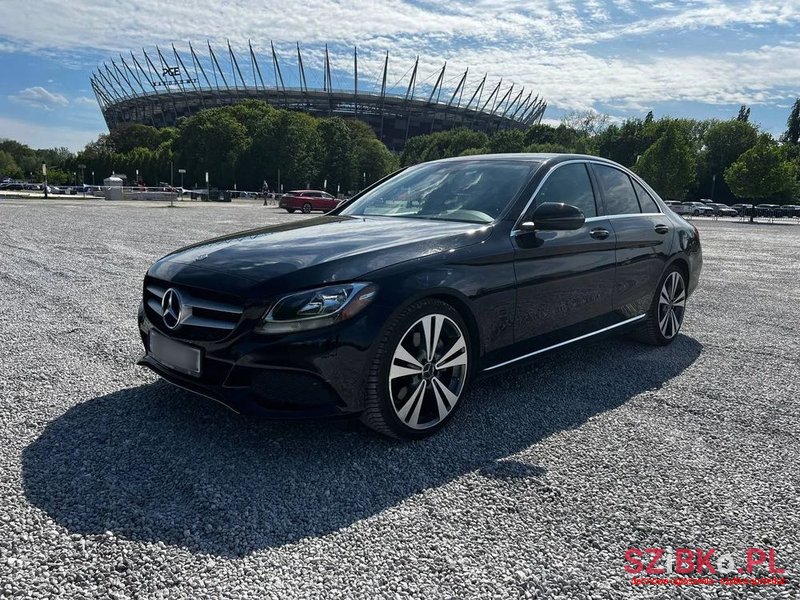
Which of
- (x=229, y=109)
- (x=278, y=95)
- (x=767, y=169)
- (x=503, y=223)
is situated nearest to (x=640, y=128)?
(x=767, y=169)

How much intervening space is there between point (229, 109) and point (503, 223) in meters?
89.8

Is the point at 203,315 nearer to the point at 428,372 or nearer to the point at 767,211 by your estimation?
the point at 428,372

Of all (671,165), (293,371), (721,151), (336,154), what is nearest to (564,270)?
A: (293,371)

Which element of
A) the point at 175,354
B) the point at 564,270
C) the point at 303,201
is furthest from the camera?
the point at 303,201

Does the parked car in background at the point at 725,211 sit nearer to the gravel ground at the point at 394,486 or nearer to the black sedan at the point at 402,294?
the gravel ground at the point at 394,486

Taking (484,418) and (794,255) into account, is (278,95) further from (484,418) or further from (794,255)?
(484,418)

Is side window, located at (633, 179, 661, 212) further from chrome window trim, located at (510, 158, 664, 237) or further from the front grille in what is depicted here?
the front grille

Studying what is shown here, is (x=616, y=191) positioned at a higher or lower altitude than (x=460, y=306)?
higher

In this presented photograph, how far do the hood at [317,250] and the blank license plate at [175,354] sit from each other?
0.34 metres

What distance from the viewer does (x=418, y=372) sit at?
10.6 ft

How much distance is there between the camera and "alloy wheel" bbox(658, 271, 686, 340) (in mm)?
5355

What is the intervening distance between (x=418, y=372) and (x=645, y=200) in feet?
10.6

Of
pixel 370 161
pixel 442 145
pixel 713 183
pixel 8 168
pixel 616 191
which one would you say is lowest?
pixel 616 191

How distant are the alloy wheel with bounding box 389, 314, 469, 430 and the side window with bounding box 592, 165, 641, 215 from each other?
2119 mm
